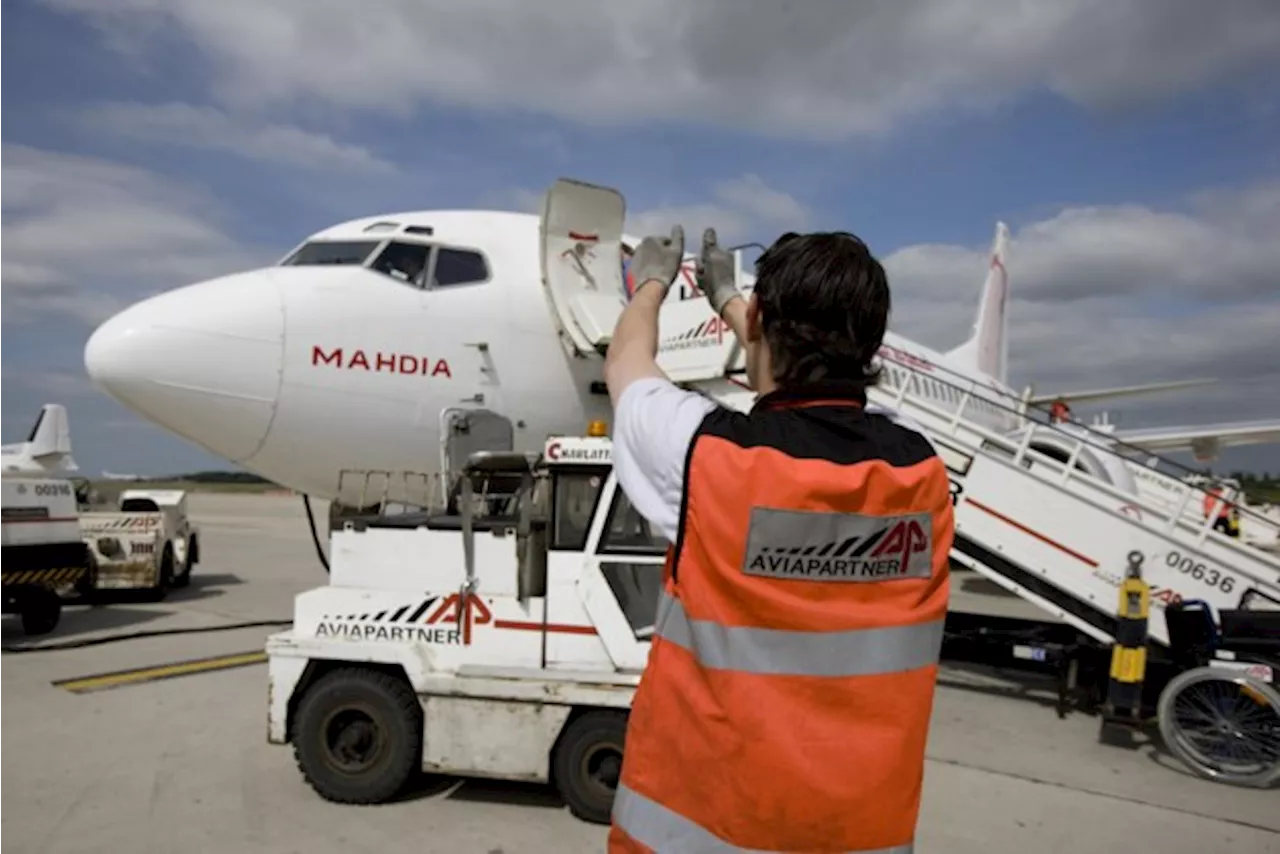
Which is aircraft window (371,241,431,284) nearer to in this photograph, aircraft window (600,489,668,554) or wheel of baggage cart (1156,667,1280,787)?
aircraft window (600,489,668,554)

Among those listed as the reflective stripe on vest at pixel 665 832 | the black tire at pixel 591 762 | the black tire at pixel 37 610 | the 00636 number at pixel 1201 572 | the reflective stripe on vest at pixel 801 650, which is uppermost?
the reflective stripe on vest at pixel 801 650

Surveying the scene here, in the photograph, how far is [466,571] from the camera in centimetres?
542

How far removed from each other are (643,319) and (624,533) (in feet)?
11.8

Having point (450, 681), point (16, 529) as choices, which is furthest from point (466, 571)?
point (16, 529)

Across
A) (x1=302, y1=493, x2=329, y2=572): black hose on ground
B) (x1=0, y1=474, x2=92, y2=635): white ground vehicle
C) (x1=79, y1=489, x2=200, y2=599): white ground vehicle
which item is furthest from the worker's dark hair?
(x1=79, y1=489, x2=200, y2=599): white ground vehicle

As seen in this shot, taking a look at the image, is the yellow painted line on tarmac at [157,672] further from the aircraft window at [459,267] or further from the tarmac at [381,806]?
the aircraft window at [459,267]

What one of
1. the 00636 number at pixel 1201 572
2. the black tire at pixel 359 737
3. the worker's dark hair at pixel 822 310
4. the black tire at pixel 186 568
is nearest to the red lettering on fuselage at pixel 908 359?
the 00636 number at pixel 1201 572

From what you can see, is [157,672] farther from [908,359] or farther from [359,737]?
[908,359]

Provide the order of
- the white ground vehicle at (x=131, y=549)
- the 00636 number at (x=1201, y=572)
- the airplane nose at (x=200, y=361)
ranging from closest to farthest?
the airplane nose at (x=200, y=361) → the 00636 number at (x=1201, y=572) → the white ground vehicle at (x=131, y=549)

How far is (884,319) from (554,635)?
157 inches

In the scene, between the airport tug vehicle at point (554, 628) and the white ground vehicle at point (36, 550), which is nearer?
the airport tug vehicle at point (554, 628)

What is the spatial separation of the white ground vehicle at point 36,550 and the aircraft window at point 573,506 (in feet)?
25.9

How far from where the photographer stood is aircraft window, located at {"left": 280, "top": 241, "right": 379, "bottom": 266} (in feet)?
26.3

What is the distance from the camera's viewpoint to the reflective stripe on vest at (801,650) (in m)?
1.48
